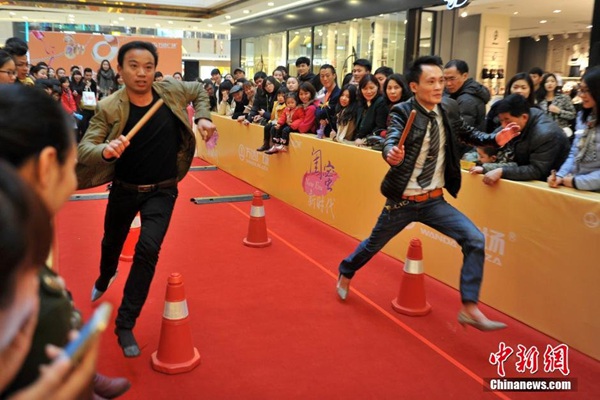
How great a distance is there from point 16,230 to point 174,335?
95.6 inches

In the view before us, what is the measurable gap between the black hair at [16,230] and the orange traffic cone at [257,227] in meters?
4.62

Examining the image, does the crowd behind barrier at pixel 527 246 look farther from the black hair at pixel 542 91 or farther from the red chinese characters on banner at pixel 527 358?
the black hair at pixel 542 91

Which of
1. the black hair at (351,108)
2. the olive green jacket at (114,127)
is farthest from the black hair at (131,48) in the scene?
the black hair at (351,108)

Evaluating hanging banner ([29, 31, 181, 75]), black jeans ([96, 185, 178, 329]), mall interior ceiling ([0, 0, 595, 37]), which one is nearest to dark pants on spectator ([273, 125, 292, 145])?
black jeans ([96, 185, 178, 329])

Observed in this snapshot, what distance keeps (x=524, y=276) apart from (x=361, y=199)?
2219 mm

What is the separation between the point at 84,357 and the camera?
926 mm

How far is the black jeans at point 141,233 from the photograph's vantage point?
10.7 feet

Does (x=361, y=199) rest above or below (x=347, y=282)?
above

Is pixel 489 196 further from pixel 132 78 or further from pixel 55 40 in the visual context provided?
pixel 55 40

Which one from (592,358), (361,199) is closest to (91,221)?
(361,199)

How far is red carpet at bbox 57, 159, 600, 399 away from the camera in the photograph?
302cm

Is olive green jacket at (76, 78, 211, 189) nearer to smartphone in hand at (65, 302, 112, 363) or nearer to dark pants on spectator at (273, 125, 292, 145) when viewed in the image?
smartphone in hand at (65, 302, 112, 363)

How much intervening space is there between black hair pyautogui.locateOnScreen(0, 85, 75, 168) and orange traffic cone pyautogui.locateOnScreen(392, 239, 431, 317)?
10.1 feet

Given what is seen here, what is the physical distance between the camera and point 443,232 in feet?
11.9
